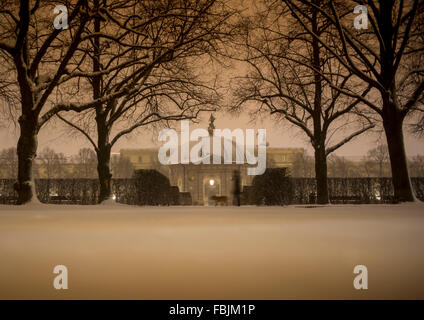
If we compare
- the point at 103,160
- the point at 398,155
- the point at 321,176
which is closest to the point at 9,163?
the point at 103,160

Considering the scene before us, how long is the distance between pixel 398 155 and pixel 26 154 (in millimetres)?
14232

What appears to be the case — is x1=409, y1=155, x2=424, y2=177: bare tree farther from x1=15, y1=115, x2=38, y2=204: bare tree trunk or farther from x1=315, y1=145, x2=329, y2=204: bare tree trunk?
x1=15, y1=115, x2=38, y2=204: bare tree trunk

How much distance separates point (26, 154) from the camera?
50.8ft

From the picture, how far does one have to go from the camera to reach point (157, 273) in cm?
423

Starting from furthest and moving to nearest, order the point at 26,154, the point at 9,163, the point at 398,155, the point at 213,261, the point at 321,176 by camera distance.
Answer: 1. the point at 9,163
2. the point at 321,176
3. the point at 26,154
4. the point at 398,155
5. the point at 213,261

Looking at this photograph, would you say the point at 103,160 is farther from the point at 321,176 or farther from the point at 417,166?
the point at 417,166


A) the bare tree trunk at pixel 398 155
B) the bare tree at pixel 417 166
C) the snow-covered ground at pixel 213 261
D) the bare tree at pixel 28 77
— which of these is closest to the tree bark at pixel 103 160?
the bare tree at pixel 28 77

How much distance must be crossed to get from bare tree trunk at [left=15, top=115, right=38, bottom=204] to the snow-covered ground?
27.5ft

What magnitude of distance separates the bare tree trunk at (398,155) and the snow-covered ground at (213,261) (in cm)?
816

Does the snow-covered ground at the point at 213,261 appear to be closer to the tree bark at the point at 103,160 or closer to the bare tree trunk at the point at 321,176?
the tree bark at the point at 103,160

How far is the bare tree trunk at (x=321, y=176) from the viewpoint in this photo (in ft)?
70.1

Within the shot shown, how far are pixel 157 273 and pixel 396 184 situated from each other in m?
13.6
